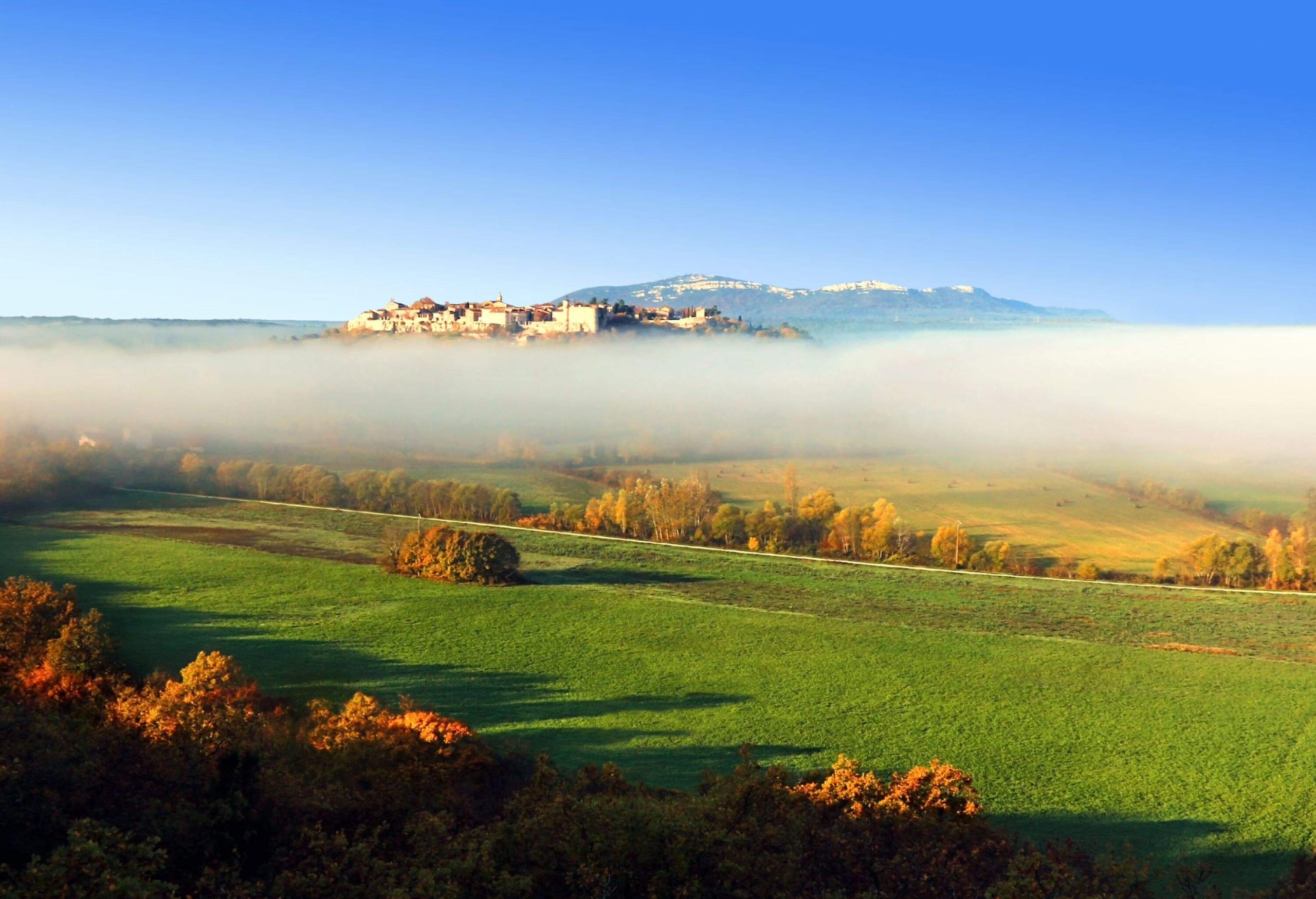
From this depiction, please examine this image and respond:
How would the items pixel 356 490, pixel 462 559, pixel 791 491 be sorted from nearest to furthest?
pixel 462 559 < pixel 356 490 < pixel 791 491

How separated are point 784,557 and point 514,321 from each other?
320ft

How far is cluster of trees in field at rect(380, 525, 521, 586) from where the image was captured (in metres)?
48.3

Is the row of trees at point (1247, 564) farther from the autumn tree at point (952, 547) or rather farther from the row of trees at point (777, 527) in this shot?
the autumn tree at point (952, 547)

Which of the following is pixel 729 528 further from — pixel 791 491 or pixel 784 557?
pixel 791 491

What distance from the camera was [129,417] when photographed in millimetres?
99438

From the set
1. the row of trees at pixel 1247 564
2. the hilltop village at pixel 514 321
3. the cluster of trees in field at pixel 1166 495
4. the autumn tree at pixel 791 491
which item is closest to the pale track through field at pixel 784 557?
the row of trees at pixel 1247 564

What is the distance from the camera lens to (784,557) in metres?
56.6

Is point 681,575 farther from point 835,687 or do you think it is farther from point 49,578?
point 49,578

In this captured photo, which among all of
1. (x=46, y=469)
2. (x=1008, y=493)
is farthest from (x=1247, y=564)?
(x=46, y=469)

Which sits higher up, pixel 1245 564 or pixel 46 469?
pixel 46 469

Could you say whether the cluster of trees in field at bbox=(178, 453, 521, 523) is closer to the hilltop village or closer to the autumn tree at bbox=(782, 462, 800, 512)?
the autumn tree at bbox=(782, 462, 800, 512)

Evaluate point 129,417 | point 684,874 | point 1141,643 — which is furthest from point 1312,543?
point 129,417

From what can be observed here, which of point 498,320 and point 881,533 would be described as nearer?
point 881,533

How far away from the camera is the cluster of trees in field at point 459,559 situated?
48281 mm
